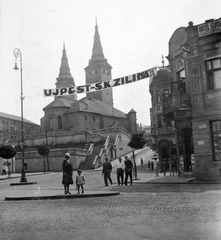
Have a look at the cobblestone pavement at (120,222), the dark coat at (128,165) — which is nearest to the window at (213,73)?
the dark coat at (128,165)

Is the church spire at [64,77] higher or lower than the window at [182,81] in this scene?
higher

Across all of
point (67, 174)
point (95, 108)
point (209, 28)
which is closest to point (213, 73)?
point (209, 28)

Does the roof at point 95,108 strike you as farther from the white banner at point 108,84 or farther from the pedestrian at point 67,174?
the pedestrian at point 67,174

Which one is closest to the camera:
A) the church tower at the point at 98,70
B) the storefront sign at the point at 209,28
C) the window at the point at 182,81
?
the storefront sign at the point at 209,28

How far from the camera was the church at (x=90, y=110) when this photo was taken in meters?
85.1

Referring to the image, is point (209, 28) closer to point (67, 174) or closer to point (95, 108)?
point (67, 174)

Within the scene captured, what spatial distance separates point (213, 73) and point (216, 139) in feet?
12.8

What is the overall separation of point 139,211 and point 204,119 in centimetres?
1347

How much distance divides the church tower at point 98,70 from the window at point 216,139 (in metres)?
81.6

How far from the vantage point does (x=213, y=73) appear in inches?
885

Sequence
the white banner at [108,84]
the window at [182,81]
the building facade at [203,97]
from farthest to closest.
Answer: the window at [182,81]
the white banner at [108,84]
the building facade at [203,97]

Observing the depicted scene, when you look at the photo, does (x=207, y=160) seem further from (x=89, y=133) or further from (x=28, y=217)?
(x=89, y=133)

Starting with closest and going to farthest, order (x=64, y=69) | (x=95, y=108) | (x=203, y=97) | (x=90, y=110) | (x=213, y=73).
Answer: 1. (x=213, y=73)
2. (x=203, y=97)
3. (x=90, y=110)
4. (x=95, y=108)
5. (x=64, y=69)

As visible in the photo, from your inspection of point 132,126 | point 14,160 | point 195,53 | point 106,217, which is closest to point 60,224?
point 106,217
